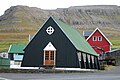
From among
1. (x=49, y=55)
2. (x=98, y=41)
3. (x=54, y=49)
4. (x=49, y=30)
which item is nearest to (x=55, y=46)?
(x=54, y=49)

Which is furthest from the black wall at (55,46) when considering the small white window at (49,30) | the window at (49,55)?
the window at (49,55)

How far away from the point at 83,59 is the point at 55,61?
11.4 feet

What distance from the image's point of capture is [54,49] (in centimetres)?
4716

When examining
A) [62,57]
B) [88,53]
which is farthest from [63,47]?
[88,53]

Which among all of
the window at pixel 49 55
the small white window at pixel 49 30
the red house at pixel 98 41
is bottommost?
the window at pixel 49 55

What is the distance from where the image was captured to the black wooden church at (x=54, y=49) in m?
46.3

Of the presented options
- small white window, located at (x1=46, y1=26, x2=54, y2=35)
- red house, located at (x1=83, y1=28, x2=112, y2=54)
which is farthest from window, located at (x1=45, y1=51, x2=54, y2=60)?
red house, located at (x1=83, y1=28, x2=112, y2=54)

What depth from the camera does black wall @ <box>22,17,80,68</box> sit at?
4636cm

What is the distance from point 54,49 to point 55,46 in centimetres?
39

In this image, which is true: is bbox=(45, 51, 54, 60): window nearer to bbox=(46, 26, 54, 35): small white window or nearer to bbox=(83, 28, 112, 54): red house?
bbox=(46, 26, 54, 35): small white window

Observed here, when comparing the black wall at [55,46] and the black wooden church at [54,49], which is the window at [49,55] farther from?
the black wall at [55,46]

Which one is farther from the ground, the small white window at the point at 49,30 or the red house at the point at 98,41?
the red house at the point at 98,41

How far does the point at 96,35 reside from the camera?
7738cm

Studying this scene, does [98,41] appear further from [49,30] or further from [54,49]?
[49,30]
